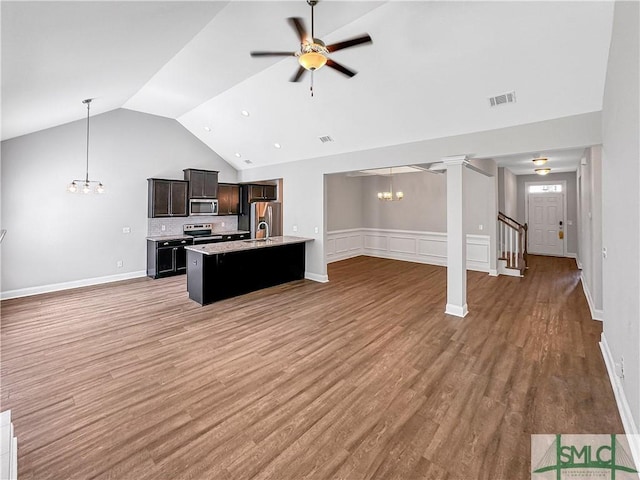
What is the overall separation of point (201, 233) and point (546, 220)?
10.5 m

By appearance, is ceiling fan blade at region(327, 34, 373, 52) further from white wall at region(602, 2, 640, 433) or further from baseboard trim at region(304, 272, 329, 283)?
baseboard trim at region(304, 272, 329, 283)

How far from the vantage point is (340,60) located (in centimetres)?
373

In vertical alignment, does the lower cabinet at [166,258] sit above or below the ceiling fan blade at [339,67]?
below

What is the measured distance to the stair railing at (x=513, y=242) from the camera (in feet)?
22.8

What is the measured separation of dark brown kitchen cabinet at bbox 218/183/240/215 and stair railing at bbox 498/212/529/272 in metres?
6.91

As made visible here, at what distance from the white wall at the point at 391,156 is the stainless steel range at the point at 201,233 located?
1.77 metres

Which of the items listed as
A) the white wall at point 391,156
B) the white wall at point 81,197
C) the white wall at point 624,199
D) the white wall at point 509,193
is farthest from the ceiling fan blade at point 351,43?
the white wall at point 509,193

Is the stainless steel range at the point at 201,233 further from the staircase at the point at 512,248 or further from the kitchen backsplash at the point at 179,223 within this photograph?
the staircase at the point at 512,248

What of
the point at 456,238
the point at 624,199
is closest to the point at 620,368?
the point at 624,199

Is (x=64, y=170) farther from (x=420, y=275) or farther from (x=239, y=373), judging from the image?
(x=420, y=275)

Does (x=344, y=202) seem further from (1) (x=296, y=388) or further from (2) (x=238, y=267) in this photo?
(1) (x=296, y=388)

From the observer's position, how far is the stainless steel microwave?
7452mm

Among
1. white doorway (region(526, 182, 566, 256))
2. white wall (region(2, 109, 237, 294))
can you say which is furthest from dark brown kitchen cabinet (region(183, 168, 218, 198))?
white doorway (region(526, 182, 566, 256))

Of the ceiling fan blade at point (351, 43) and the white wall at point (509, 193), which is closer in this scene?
the ceiling fan blade at point (351, 43)
